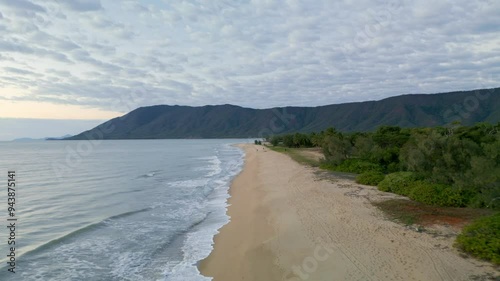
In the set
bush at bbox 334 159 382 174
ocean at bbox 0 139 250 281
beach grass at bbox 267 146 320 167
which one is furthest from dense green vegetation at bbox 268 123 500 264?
beach grass at bbox 267 146 320 167

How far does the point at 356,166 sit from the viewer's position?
1081 inches

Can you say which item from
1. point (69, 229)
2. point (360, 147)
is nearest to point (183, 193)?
point (69, 229)

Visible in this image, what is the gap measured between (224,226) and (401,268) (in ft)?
24.1

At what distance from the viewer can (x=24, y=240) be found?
1297 centimetres

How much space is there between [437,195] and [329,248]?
7869 millimetres

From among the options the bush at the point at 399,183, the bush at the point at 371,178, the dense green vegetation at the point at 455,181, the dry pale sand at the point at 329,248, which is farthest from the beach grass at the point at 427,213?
the bush at the point at 371,178

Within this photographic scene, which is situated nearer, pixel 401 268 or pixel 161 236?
pixel 401 268

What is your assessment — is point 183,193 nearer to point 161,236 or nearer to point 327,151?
point 161,236

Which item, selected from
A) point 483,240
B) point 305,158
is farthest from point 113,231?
point 305,158

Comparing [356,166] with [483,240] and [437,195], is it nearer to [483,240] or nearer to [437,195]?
[437,195]

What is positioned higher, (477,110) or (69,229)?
(477,110)

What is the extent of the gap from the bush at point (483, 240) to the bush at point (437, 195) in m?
5.08

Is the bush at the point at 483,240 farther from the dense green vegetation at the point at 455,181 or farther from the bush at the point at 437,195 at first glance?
the bush at the point at 437,195

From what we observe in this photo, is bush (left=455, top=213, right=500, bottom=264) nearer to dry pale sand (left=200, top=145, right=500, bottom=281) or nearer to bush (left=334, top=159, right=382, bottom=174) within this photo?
dry pale sand (left=200, top=145, right=500, bottom=281)
